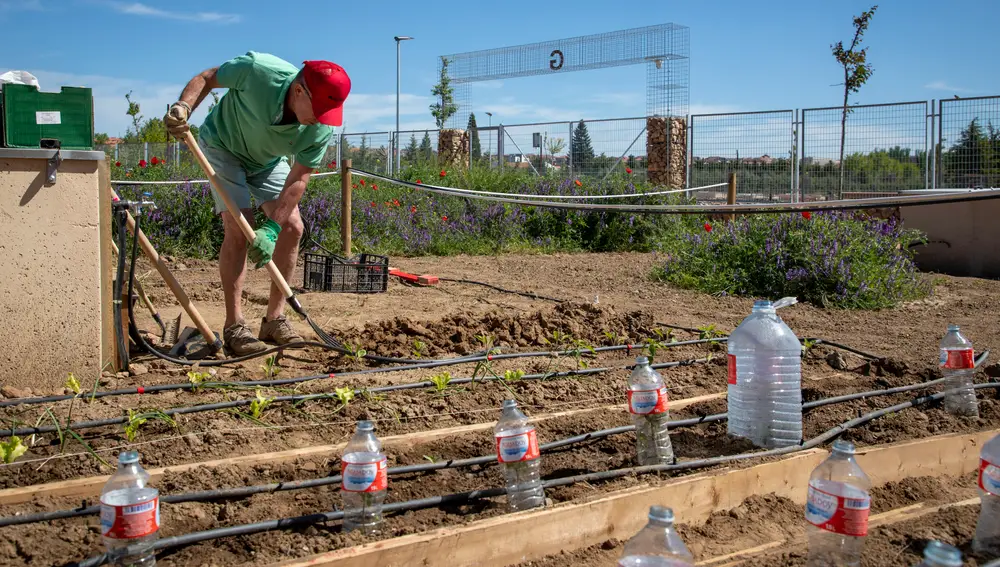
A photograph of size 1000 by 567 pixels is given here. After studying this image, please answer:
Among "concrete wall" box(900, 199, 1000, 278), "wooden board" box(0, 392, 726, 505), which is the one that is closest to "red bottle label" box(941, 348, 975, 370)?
"wooden board" box(0, 392, 726, 505)

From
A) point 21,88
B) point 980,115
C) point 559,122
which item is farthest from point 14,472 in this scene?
point 559,122

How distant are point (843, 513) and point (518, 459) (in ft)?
3.57

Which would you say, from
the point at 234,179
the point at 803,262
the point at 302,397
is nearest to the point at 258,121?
the point at 234,179

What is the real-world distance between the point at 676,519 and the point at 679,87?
69.3 feet

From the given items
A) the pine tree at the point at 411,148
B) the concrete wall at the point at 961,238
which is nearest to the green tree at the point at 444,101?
the pine tree at the point at 411,148

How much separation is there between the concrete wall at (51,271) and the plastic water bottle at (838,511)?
3.55m

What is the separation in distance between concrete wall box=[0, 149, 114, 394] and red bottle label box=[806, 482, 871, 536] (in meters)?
3.57

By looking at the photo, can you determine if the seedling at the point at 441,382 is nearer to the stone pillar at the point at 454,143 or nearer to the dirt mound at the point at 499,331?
the dirt mound at the point at 499,331

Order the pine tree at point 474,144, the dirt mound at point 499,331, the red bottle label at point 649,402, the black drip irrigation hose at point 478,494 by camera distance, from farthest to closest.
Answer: the pine tree at point 474,144 → the dirt mound at point 499,331 → the red bottle label at point 649,402 → the black drip irrigation hose at point 478,494

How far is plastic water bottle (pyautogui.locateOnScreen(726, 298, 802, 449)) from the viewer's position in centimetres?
371

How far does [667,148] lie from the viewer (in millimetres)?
18203

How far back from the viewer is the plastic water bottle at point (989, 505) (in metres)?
2.80

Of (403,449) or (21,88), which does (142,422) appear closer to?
(403,449)

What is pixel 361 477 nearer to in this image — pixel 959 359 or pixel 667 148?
pixel 959 359
